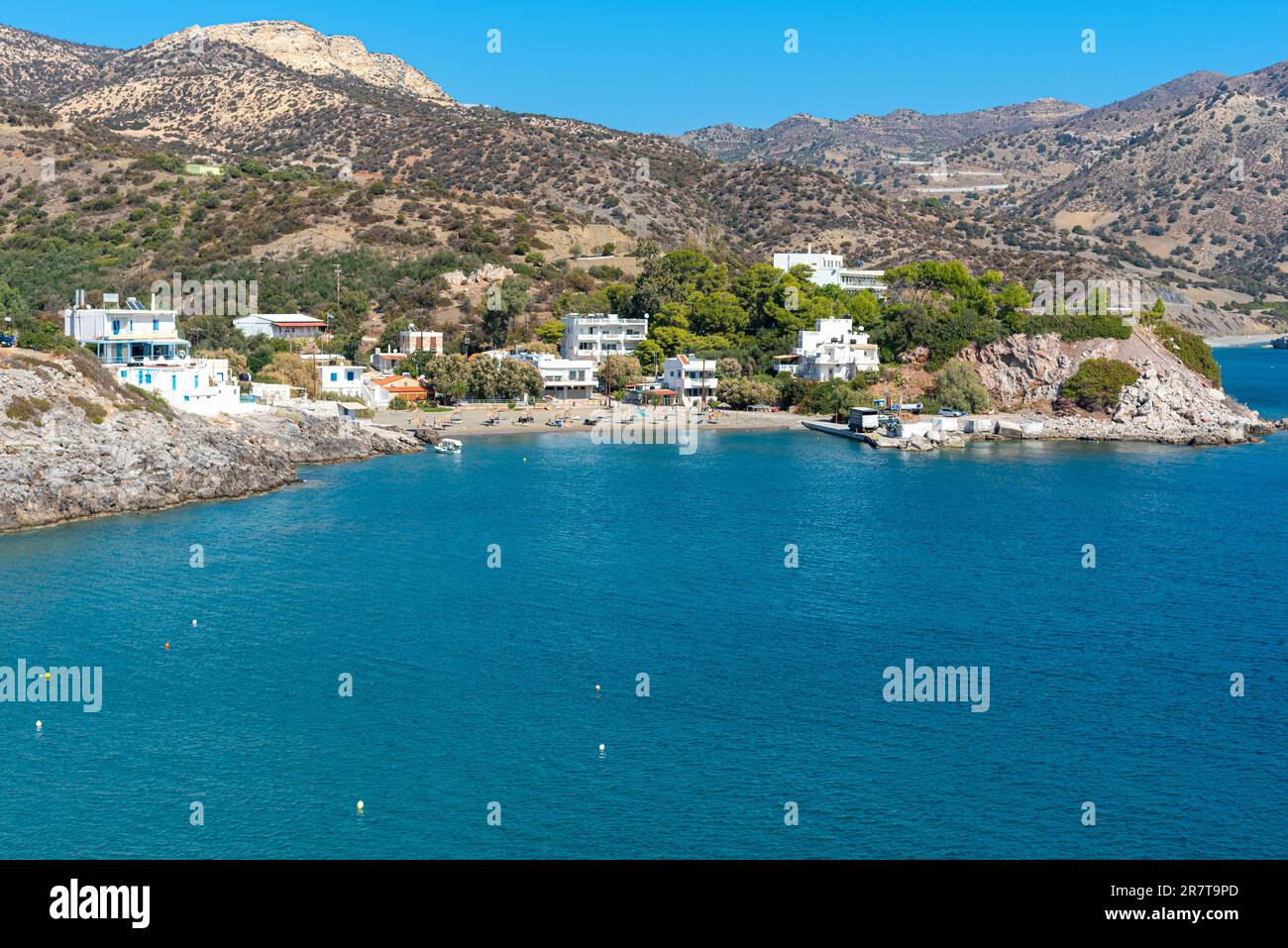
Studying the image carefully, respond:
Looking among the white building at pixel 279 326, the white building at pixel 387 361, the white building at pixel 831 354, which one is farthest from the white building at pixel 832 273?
the white building at pixel 279 326

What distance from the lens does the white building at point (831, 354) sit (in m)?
82.2

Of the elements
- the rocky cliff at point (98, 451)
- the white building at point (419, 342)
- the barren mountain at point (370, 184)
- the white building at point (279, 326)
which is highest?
the barren mountain at point (370, 184)

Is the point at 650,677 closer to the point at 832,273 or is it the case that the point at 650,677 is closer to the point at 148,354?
the point at 148,354

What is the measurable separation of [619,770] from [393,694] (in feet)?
21.8

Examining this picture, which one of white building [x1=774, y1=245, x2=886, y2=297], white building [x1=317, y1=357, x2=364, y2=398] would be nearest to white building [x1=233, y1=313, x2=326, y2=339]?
white building [x1=317, y1=357, x2=364, y2=398]

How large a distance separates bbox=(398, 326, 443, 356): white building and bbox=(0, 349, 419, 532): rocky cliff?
33176mm

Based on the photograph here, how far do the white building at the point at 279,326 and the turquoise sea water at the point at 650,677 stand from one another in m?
37.4

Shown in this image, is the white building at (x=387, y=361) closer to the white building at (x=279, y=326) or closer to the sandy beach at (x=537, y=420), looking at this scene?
the white building at (x=279, y=326)

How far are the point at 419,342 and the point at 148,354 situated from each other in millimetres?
32086

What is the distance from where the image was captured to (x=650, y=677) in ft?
94.7

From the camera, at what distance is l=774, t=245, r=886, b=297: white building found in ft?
337

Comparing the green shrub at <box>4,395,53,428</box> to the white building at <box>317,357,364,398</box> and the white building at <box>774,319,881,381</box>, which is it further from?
the white building at <box>774,319,881,381</box>

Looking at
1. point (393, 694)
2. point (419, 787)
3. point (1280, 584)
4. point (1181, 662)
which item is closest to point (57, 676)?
point (393, 694)

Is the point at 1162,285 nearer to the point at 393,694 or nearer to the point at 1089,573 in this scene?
the point at 1089,573
